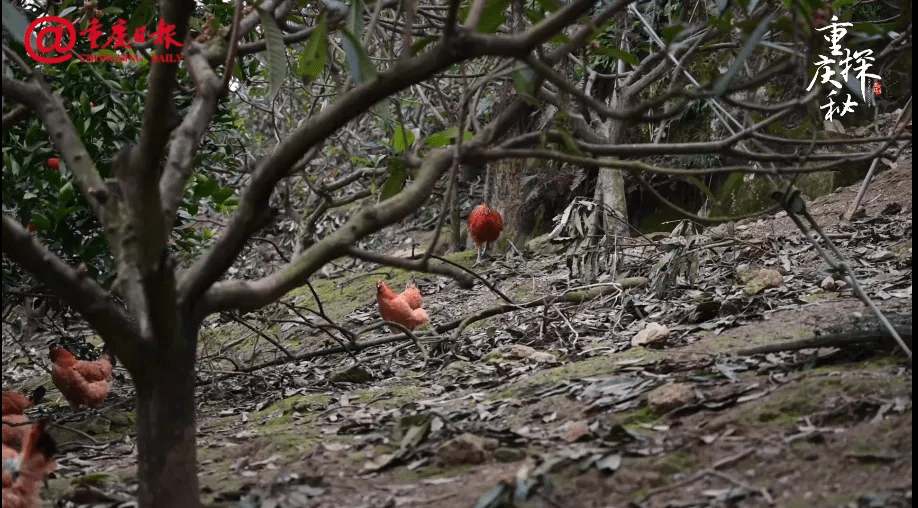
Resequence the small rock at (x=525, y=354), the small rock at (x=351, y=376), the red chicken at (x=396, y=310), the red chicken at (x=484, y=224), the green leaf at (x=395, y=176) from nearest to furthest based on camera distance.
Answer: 1. the green leaf at (x=395, y=176)
2. the small rock at (x=525, y=354)
3. the small rock at (x=351, y=376)
4. the red chicken at (x=396, y=310)
5. the red chicken at (x=484, y=224)

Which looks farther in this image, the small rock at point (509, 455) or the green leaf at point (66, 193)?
the green leaf at point (66, 193)

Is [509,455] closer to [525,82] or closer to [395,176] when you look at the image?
[395,176]

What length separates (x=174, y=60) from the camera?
2.13m

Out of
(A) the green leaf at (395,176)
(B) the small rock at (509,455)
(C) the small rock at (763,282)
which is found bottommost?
(B) the small rock at (509,455)

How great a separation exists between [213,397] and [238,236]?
2.22 m

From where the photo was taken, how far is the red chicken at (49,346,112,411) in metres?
Result: 3.96

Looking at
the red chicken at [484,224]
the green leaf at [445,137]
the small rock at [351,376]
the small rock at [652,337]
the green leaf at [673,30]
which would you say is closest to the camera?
the green leaf at [673,30]

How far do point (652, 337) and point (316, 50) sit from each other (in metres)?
1.95

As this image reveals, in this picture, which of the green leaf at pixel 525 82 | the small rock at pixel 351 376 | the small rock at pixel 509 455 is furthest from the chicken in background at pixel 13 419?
the green leaf at pixel 525 82

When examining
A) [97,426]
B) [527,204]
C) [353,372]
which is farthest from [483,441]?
[527,204]

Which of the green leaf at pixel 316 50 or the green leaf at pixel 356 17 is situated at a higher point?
the green leaf at pixel 356 17

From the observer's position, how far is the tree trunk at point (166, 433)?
85.4 inches

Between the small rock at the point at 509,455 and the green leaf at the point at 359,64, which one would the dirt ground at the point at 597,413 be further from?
the green leaf at the point at 359,64

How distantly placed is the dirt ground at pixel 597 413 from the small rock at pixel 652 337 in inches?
2.0
